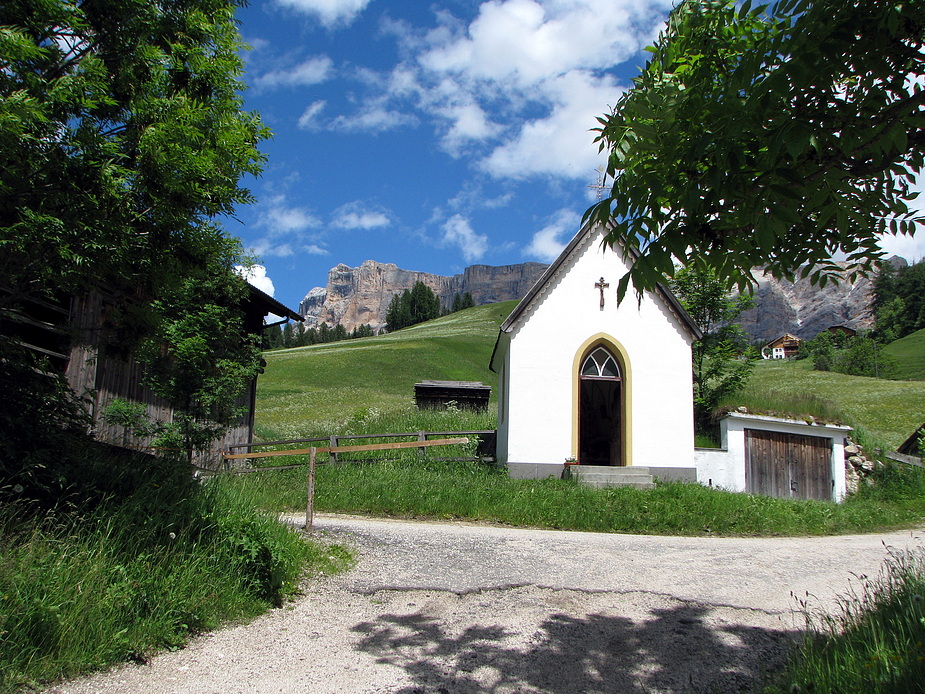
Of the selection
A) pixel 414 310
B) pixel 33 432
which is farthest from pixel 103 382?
pixel 414 310

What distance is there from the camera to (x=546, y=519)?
1228 centimetres

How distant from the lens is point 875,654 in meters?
4.13

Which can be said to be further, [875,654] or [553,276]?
[553,276]

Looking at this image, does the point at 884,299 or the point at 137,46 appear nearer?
the point at 137,46

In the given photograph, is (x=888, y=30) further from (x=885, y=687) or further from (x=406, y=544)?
(x=406, y=544)

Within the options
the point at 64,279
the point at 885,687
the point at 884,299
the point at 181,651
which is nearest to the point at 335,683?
the point at 181,651

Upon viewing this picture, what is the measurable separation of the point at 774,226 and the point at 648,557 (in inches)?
271

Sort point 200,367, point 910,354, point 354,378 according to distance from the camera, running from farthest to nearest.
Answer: point 910,354
point 354,378
point 200,367

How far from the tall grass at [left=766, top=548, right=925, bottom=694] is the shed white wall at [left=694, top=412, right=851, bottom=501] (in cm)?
1278

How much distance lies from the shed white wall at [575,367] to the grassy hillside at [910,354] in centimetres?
7342

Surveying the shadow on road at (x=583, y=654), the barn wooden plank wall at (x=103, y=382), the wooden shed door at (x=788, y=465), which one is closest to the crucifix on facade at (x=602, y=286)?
the wooden shed door at (x=788, y=465)

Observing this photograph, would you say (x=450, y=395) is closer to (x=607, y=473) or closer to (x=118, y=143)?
(x=607, y=473)

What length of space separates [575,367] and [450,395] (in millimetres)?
17217

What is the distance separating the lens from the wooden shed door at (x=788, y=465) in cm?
1786
